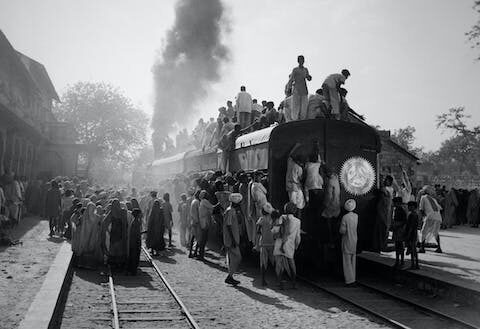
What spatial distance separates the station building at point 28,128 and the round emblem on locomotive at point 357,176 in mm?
10672

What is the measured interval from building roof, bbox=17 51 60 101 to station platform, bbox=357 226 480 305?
1366 inches

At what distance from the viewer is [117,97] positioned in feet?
217

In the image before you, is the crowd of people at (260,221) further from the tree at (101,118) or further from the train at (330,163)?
the tree at (101,118)

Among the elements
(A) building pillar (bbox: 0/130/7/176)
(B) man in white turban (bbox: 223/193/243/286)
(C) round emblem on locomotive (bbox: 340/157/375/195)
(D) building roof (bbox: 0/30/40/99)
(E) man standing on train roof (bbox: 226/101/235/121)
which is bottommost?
(B) man in white turban (bbox: 223/193/243/286)

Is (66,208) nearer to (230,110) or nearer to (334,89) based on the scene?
(230,110)

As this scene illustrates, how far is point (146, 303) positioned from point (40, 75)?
3738 centimetres

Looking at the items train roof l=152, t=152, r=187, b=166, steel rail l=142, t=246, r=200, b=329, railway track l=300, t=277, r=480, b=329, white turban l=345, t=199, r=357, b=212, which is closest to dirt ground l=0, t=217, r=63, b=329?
steel rail l=142, t=246, r=200, b=329

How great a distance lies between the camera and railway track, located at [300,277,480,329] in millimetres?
7281

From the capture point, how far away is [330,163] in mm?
10664

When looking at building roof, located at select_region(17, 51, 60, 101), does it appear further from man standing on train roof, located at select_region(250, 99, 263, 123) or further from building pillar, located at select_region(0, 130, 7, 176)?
man standing on train roof, located at select_region(250, 99, 263, 123)

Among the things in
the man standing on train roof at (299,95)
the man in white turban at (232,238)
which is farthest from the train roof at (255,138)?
the man in white turban at (232,238)

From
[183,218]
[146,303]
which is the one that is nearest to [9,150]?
[183,218]

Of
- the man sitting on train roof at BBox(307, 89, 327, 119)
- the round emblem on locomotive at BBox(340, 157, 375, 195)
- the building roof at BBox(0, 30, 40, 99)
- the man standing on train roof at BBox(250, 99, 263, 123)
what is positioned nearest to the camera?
the round emblem on locomotive at BBox(340, 157, 375, 195)

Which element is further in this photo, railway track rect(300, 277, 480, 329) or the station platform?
the station platform
